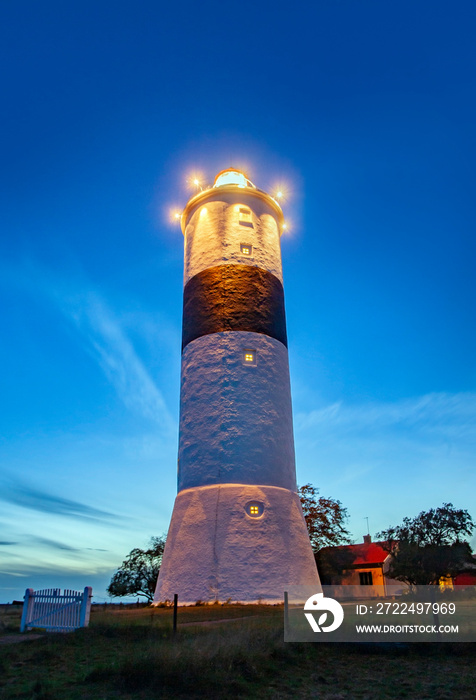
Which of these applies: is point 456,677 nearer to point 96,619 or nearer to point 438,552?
point 96,619

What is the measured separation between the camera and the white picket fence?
1045cm

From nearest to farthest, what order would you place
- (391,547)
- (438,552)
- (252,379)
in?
(252,379), (438,552), (391,547)

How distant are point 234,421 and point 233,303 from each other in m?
4.41

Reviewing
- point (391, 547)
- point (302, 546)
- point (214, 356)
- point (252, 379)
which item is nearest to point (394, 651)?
point (302, 546)

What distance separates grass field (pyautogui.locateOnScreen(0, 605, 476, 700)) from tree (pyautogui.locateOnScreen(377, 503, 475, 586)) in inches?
573

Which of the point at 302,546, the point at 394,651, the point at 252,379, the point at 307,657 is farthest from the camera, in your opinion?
the point at 252,379

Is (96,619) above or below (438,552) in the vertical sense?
below

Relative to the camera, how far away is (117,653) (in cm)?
819

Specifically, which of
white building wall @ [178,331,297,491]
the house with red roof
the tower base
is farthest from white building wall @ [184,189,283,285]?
the house with red roof

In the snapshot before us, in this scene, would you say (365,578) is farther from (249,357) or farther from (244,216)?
(244,216)

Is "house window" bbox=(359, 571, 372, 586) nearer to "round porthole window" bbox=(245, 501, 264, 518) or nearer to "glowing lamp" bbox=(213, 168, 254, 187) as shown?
"round porthole window" bbox=(245, 501, 264, 518)

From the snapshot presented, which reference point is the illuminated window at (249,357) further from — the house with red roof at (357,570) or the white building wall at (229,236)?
the house with red roof at (357,570)

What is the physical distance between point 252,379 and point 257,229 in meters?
6.58

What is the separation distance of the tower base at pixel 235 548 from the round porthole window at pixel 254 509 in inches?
1.1
